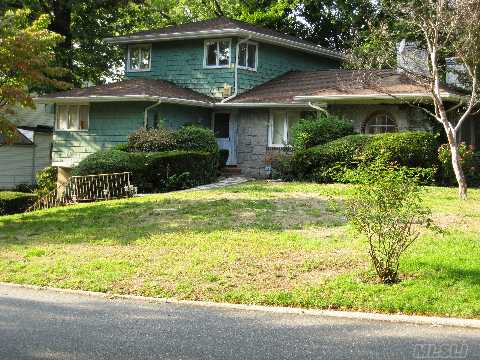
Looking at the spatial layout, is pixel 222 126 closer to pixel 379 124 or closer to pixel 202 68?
pixel 202 68

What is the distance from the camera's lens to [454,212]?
14117 millimetres

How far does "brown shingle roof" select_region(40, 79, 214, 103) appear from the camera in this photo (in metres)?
25.9

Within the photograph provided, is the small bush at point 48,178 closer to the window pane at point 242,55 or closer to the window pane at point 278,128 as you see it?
the window pane at point 242,55

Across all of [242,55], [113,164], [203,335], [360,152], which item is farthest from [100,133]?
[203,335]

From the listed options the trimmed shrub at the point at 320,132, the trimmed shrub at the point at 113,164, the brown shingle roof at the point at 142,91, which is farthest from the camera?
the brown shingle roof at the point at 142,91

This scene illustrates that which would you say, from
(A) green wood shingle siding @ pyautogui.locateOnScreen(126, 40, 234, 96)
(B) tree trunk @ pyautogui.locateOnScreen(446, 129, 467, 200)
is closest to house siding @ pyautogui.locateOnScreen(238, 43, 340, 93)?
(A) green wood shingle siding @ pyautogui.locateOnScreen(126, 40, 234, 96)

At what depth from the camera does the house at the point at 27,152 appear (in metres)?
34.8

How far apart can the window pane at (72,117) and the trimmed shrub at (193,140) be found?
6.35 m

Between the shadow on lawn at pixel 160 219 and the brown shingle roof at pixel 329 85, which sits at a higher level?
the brown shingle roof at pixel 329 85

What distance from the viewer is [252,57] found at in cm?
2895

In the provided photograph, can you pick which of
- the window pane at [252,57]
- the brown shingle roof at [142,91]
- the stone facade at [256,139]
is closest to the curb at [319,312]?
the brown shingle roof at [142,91]

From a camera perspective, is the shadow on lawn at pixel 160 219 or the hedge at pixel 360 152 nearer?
the shadow on lawn at pixel 160 219

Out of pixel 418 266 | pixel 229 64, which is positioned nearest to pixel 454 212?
pixel 418 266

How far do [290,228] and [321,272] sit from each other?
3559 mm
